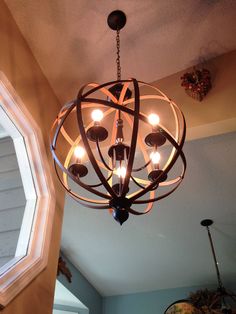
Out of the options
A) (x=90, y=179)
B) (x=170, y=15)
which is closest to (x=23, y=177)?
(x=90, y=179)

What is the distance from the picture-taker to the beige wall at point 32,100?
5.64ft

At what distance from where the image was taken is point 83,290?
445 cm

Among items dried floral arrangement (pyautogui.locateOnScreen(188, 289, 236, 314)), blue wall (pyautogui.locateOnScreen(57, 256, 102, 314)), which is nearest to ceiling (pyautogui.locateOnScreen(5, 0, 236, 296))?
blue wall (pyautogui.locateOnScreen(57, 256, 102, 314))

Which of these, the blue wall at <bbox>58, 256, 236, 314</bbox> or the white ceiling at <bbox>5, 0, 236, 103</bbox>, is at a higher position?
the white ceiling at <bbox>5, 0, 236, 103</bbox>

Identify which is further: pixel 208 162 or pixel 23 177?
pixel 208 162

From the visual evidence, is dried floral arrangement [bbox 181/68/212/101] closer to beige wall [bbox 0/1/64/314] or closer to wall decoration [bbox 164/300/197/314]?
beige wall [bbox 0/1/64/314]

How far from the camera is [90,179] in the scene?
3051 millimetres

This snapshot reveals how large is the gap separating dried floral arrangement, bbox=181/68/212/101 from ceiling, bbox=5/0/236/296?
0.59 ft

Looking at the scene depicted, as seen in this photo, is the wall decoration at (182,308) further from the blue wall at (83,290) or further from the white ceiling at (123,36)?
the white ceiling at (123,36)

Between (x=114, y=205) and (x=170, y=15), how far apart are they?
62.7 inches

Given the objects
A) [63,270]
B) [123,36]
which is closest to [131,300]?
[63,270]

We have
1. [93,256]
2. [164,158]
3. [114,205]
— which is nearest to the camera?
[114,205]

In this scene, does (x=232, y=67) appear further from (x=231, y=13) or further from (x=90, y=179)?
(x=90, y=179)

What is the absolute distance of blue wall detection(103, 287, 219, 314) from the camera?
4680mm
